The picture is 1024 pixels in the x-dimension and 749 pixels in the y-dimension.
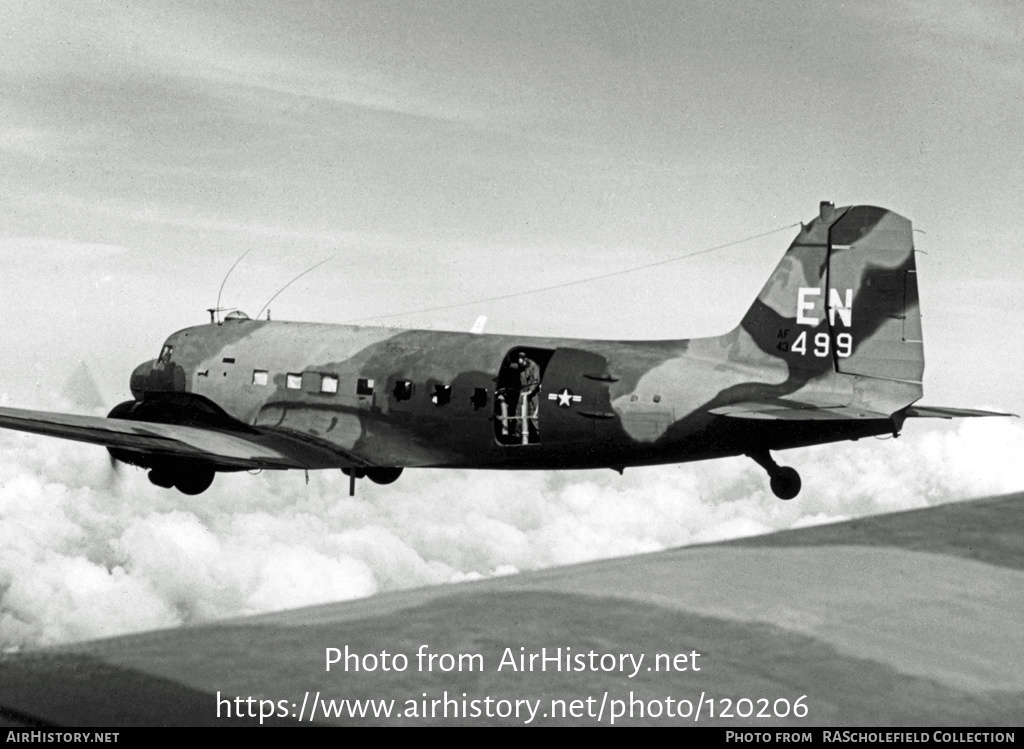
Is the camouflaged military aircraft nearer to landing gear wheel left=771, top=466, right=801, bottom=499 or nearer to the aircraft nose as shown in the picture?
landing gear wheel left=771, top=466, right=801, bottom=499

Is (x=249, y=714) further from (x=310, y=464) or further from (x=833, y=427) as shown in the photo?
(x=310, y=464)

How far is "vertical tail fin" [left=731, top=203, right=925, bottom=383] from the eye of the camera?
20.8 m

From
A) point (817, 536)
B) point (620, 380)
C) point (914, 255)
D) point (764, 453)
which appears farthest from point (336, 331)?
point (817, 536)

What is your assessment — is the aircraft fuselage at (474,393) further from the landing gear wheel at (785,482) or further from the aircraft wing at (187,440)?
the landing gear wheel at (785,482)

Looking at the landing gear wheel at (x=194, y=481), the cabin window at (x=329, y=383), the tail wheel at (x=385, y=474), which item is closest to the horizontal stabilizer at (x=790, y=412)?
the cabin window at (x=329, y=383)

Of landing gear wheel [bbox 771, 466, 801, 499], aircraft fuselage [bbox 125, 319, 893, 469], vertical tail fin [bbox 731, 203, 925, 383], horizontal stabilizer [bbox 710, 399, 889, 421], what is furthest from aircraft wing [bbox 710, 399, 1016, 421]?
landing gear wheel [bbox 771, 466, 801, 499]

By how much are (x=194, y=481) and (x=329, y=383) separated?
4.02 m

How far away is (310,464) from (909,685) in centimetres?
2253

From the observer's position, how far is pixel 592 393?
21938mm

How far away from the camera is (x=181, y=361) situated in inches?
1114

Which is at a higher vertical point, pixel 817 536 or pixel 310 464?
pixel 817 536

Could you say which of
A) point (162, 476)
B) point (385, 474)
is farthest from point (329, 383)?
point (162, 476)

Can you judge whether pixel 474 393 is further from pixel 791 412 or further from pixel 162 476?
pixel 162 476
